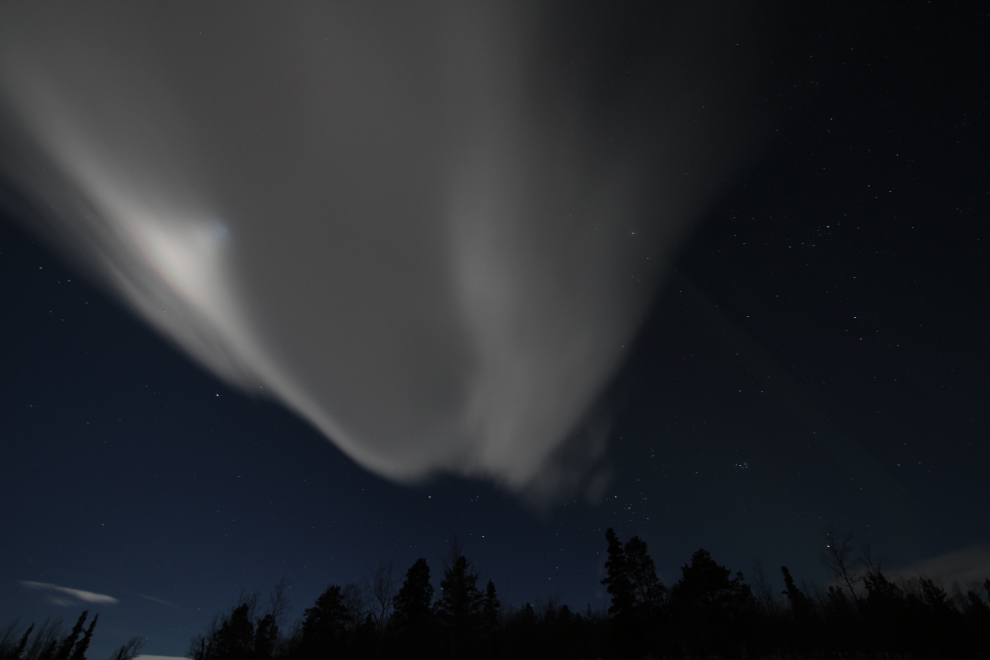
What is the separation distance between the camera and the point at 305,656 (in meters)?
48.8

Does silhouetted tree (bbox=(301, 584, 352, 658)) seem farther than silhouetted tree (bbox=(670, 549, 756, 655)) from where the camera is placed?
Yes

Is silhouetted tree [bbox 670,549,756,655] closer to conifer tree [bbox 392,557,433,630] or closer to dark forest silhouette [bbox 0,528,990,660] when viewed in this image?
dark forest silhouette [bbox 0,528,990,660]

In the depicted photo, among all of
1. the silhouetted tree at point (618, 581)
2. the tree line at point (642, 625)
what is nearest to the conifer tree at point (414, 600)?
the tree line at point (642, 625)

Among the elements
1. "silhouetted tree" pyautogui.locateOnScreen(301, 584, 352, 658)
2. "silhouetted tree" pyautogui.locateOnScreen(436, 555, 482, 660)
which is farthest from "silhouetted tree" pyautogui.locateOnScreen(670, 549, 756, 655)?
"silhouetted tree" pyautogui.locateOnScreen(301, 584, 352, 658)

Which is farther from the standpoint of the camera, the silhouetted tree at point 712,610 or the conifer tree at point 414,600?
the conifer tree at point 414,600

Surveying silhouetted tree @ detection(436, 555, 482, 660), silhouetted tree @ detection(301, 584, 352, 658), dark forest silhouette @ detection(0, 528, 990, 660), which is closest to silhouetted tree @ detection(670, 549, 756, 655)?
dark forest silhouette @ detection(0, 528, 990, 660)

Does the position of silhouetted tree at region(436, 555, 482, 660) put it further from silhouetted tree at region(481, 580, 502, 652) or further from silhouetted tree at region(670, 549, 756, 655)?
silhouetted tree at region(670, 549, 756, 655)

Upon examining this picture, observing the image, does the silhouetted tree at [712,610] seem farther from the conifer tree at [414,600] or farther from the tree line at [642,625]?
the conifer tree at [414,600]

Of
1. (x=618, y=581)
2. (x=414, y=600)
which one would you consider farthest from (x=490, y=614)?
(x=618, y=581)

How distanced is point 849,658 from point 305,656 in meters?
58.2

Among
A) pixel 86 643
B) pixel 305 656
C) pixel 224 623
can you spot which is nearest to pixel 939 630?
pixel 305 656

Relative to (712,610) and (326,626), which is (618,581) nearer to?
(712,610)

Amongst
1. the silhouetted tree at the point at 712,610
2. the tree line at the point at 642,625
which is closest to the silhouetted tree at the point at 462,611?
the tree line at the point at 642,625

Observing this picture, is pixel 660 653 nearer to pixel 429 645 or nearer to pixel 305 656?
pixel 429 645
